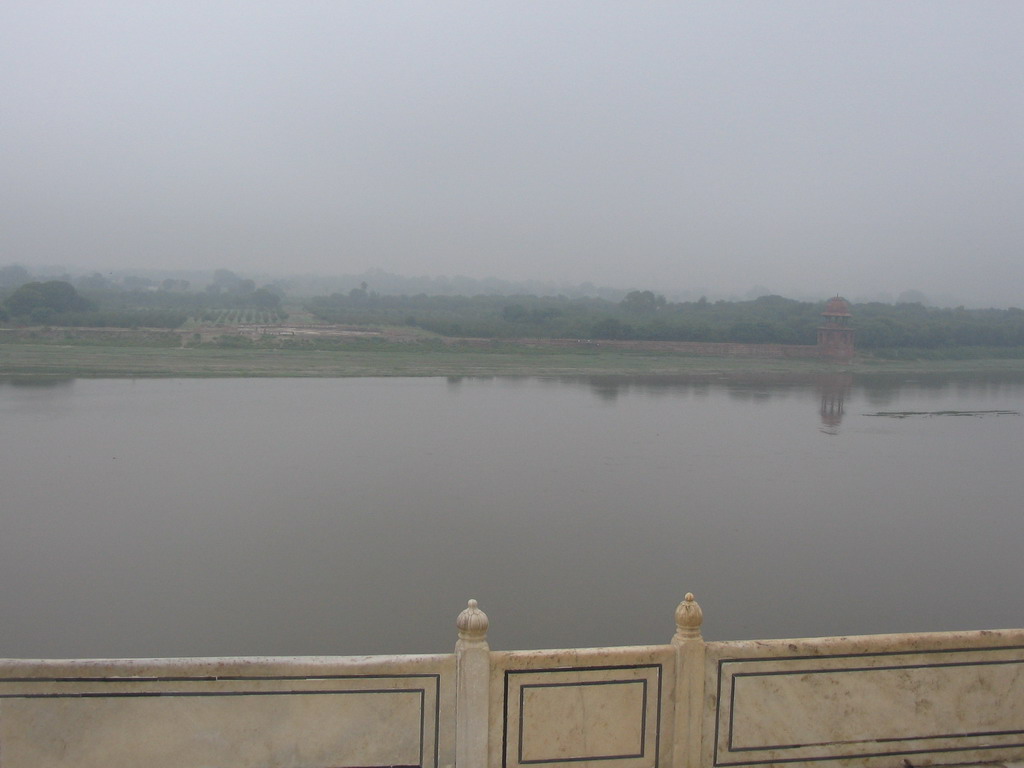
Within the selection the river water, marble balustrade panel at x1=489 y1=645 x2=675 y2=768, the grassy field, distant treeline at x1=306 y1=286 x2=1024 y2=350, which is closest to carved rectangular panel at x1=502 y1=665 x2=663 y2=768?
marble balustrade panel at x1=489 y1=645 x2=675 y2=768

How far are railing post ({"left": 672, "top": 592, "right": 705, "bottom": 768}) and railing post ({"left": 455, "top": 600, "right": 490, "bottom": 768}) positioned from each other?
1.60 feet

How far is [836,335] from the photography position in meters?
26.9

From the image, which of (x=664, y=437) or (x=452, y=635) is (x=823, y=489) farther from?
(x=452, y=635)

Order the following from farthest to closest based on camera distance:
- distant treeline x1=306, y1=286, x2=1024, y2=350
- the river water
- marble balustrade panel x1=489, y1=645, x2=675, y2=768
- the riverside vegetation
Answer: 1. distant treeline x1=306, y1=286, x2=1024, y2=350
2. the riverside vegetation
3. the river water
4. marble balustrade panel x1=489, y1=645, x2=675, y2=768

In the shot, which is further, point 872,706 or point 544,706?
point 872,706

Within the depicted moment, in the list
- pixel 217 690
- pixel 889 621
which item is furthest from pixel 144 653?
pixel 889 621

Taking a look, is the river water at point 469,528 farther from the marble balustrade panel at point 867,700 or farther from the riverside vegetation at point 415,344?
the riverside vegetation at point 415,344

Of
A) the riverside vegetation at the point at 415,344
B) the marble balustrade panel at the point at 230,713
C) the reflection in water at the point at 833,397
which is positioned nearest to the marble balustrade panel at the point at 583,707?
the marble balustrade panel at the point at 230,713

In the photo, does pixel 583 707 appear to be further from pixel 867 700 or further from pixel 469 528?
pixel 469 528

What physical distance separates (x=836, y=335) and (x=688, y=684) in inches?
1052

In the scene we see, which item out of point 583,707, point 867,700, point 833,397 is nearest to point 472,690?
point 583,707

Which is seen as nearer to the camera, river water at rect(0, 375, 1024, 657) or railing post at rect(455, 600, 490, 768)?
railing post at rect(455, 600, 490, 768)

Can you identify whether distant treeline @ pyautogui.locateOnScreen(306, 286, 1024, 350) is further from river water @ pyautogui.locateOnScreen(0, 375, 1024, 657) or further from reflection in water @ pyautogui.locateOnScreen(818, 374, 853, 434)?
river water @ pyautogui.locateOnScreen(0, 375, 1024, 657)

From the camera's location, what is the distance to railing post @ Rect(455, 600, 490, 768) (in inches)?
79.8
